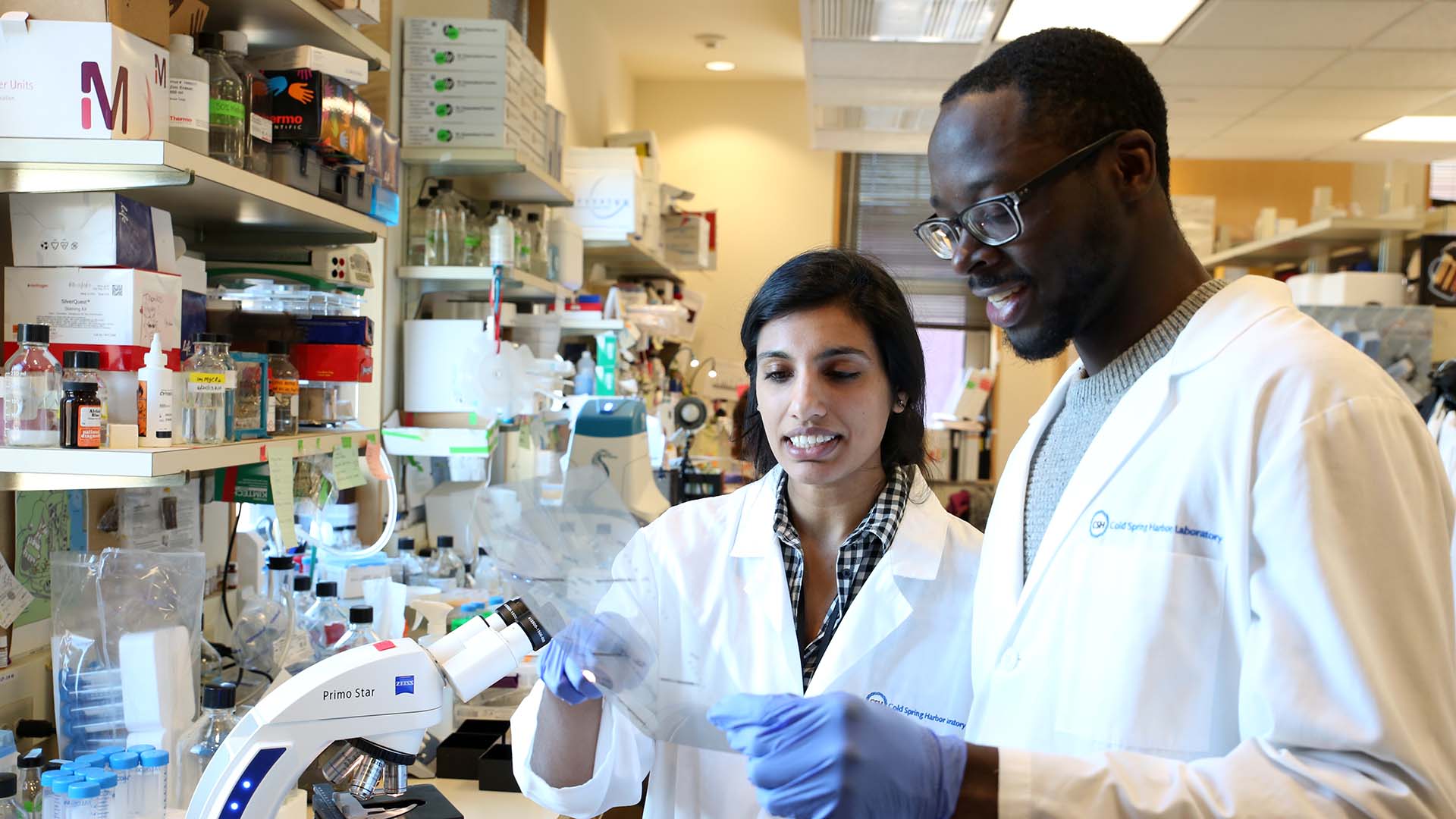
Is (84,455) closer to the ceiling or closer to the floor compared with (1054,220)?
closer to the floor

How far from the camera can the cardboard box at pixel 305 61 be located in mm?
1893

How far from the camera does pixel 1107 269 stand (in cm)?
117

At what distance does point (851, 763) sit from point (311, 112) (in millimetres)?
1499

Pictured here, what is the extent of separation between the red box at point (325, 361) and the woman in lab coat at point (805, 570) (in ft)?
2.50

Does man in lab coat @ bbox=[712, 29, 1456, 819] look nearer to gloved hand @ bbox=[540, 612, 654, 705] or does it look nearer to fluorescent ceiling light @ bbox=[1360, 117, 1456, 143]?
gloved hand @ bbox=[540, 612, 654, 705]

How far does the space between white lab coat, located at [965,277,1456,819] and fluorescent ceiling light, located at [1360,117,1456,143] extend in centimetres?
553

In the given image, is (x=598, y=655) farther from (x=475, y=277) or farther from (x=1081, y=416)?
(x=475, y=277)

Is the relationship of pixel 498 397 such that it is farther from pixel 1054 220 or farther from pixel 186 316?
pixel 1054 220

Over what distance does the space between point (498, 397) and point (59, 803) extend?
1.82 m

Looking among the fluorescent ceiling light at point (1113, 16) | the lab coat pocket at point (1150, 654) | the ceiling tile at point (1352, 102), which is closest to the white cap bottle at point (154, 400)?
the lab coat pocket at point (1150, 654)

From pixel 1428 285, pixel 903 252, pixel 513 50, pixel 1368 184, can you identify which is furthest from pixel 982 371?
pixel 513 50

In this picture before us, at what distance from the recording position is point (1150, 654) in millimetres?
1068

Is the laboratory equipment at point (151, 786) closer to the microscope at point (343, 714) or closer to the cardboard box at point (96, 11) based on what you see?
the microscope at point (343, 714)

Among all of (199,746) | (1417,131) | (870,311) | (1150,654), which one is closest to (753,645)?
(870,311)
